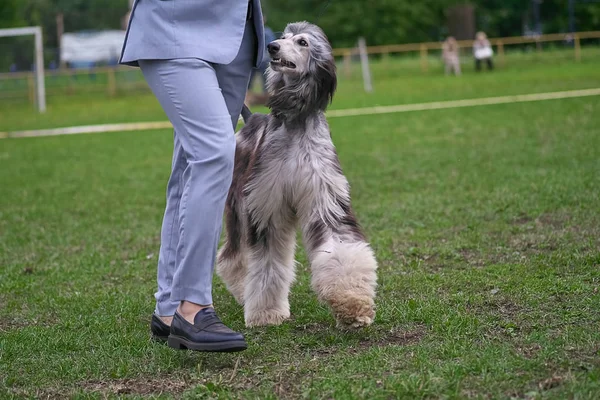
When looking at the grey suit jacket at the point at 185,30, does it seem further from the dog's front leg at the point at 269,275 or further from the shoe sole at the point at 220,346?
the shoe sole at the point at 220,346

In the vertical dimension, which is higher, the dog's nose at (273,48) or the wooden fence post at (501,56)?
the dog's nose at (273,48)

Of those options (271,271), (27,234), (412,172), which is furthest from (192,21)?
(412,172)

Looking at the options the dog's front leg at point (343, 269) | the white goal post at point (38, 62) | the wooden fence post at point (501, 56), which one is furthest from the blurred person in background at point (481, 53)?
the dog's front leg at point (343, 269)

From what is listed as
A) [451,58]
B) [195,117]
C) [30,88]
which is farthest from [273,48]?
[451,58]

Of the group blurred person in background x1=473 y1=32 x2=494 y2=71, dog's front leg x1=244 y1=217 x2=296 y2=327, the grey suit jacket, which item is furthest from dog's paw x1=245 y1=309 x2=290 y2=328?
blurred person in background x1=473 y1=32 x2=494 y2=71

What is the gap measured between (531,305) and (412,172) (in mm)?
4940

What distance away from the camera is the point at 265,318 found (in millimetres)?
4375

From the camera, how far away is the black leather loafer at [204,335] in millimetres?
3559

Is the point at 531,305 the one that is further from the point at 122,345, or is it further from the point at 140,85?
the point at 140,85

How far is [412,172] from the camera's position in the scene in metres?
9.16

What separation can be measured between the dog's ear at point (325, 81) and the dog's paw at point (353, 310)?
3.14 feet

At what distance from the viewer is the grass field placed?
11.1 ft

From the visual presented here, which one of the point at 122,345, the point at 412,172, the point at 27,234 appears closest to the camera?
the point at 122,345

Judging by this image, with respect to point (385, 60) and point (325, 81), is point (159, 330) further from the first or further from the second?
point (385, 60)
